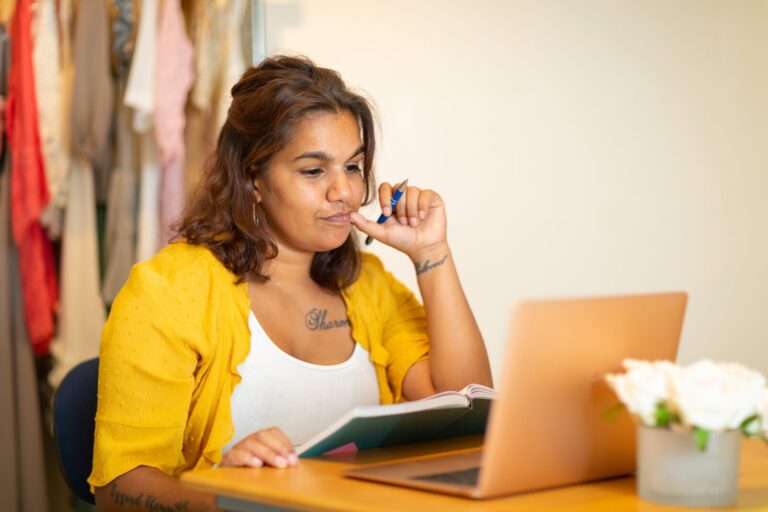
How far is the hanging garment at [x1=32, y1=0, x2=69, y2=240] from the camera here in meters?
2.60

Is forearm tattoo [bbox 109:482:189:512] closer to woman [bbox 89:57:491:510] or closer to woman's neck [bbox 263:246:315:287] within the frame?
woman [bbox 89:57:491:510]

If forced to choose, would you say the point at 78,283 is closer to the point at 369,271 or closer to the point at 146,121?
the point at 146,121

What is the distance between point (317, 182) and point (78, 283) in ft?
3.55

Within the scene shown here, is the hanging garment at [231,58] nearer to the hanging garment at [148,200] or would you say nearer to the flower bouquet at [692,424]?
the hanging garment at [148,200]

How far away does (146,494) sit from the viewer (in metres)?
1.52

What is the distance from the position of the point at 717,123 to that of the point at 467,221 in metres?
0.77

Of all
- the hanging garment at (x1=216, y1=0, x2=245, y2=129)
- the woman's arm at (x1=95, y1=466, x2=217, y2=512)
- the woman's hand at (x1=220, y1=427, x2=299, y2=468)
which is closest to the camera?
the woman's hand at (x1=220, y1=427, x2=299, y2=468)

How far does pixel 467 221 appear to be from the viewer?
10.1 ft

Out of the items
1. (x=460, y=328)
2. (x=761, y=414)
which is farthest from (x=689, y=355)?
(x=761, y=414)

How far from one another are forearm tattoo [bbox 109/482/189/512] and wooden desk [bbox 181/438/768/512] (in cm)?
25

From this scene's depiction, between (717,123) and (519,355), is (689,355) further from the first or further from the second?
(519,355)

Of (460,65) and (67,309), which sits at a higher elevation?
(460,65)

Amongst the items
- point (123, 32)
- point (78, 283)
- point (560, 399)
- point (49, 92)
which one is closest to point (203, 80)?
point (123, 32)

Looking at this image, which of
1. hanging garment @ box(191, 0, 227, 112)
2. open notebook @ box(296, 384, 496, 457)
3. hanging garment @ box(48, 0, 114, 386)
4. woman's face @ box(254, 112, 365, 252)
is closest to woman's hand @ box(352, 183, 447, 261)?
woman's face @ box(254, 112, 365, 252)
